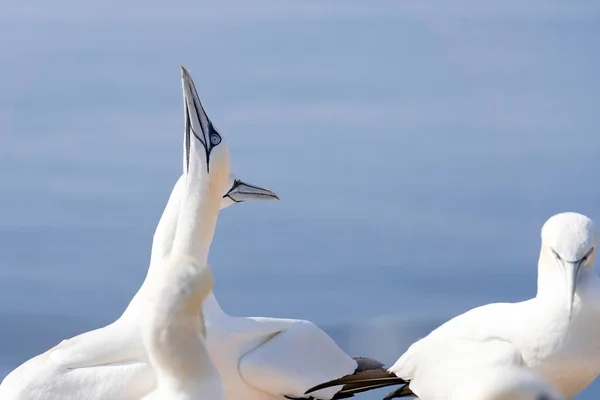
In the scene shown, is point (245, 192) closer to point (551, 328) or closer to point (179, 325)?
point (551, 328)

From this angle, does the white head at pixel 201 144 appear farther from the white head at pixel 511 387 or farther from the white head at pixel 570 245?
the white head at pixel 511 387

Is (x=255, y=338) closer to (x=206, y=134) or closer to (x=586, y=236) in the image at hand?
(x=206, y=134)

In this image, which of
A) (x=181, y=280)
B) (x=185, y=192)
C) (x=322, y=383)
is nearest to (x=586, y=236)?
(x=322, y=383)

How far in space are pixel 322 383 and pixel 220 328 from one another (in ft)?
2.42

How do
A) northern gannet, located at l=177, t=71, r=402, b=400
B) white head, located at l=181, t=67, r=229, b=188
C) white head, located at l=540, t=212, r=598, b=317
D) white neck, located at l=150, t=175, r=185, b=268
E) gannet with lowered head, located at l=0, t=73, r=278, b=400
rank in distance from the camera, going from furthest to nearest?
1. white neck, located at l=150, t=175, r=185, b=268
2. white head, located at l=181, t=67, r=229, b=188
3. white head, located at l=540, t=212, r=598, b=317
4. northern gannet, located at l=177, t=71, r=402, b=400
5. gannet with lowered head, located at l=0, t=73, r=278, b=400

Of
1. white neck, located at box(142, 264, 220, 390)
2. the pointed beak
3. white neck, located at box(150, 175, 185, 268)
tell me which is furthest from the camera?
the pointed beak

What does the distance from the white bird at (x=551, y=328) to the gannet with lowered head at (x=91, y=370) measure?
4.08 ft

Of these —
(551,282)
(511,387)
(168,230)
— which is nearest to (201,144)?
(168,230)

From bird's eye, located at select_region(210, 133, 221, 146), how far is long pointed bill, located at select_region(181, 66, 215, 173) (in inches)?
0.5

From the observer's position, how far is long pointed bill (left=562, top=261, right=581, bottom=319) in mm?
9094

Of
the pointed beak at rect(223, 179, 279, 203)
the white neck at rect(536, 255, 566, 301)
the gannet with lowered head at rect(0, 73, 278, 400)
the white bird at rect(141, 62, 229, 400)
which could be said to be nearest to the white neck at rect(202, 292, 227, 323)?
the gannet with lowered head at rect(0, 73, 278, 400)

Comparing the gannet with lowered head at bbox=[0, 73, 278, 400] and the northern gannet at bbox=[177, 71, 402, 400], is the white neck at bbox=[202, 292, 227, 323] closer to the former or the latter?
the northern gannet at bbox=[177, 71, 402, 400]

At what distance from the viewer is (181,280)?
23.0 ft

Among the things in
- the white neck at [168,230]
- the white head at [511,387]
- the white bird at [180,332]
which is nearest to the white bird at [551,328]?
the white neck at [168,230]
